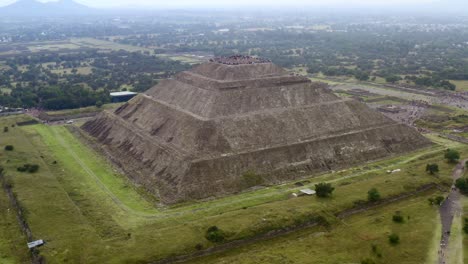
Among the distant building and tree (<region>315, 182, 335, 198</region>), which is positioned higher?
tree (<region>315, 182, 335, 198</region>)

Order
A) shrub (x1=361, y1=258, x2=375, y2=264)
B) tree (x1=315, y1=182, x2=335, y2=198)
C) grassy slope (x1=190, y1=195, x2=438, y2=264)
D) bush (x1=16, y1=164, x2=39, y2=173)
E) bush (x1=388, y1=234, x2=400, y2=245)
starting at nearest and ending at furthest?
shrub (x1=361, y1=258, x2=375, y2=264)
grassy slope (x1=190, y1=195, x2=438, y2=264)
bush (x1=388, y1=234, x2=400, y2=245)
tree (x1=315, y1=182, x2=335, y2=198)
bush (x1=16, y1=164, x2=39, y2=173)

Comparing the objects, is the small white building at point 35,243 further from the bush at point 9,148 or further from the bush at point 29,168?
the bush at point 9,148

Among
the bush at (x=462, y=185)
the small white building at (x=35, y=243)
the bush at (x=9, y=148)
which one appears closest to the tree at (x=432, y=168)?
the bush at (x=462, y=185)

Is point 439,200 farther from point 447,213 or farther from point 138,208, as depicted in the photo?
point 138,208

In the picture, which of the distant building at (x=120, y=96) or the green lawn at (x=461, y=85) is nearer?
the distant building at (x=120, y=96)

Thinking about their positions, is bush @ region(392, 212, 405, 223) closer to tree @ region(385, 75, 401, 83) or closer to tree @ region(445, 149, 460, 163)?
tree @ region(445, 149, 460, 163)

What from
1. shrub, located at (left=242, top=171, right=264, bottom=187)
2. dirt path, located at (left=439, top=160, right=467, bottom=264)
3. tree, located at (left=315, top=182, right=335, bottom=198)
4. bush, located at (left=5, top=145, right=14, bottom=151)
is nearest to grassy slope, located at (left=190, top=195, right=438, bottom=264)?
dirt path, located at (left=439, top=160, right=467, bottom=264)

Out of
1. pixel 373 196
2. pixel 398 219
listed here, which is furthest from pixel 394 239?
pixel 373 196
